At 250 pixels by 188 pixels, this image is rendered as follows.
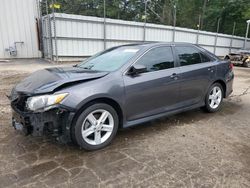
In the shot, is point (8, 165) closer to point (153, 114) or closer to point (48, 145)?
point (48, 145)

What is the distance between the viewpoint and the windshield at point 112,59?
3530mm

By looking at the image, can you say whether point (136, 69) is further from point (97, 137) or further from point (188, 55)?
point (188, 55)

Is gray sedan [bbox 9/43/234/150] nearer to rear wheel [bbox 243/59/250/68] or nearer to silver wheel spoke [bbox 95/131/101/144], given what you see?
silver wheel spoke [bbox 95/131/101/144]

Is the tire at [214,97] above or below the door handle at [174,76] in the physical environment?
below

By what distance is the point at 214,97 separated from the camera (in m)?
4.79

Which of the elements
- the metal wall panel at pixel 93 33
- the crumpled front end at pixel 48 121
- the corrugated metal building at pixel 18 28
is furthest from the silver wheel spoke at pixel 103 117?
the corrugated metal building at pixel 18 28

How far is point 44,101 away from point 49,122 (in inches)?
10.5

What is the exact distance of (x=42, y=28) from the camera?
544 inches

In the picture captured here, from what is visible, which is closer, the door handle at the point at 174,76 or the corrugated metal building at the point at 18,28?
the door handle at the point at 174,76

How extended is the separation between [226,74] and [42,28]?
12099 mm

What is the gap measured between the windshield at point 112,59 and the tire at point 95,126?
679mm

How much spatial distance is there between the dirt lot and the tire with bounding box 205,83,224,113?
0.62 meters

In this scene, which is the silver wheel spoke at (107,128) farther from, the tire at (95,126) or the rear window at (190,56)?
the rear window at (190,56)

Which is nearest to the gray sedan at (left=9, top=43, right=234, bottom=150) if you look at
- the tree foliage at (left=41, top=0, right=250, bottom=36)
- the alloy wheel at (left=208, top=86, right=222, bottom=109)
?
the alloy wheel at (left=208, top=86, right=222, bottom=109)
